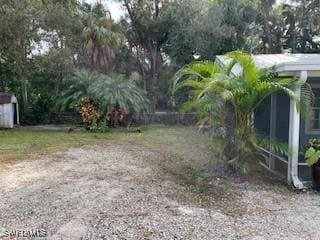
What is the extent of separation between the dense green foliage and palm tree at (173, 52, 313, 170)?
6874 millimetres

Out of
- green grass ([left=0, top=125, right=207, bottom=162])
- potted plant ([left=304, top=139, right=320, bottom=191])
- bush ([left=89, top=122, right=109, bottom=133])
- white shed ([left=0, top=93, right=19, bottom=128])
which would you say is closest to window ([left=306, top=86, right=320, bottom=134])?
potted plant ([left=304, top=139, right=320, bottom=191])

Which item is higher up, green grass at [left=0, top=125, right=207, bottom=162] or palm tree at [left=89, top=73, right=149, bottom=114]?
palm tree at [left=89, top=73, right=149, bottom=114]

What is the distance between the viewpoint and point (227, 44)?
1427 cm

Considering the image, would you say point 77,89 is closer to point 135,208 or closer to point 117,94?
point 117,94

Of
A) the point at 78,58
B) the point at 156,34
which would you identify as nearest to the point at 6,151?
the point at 78,58

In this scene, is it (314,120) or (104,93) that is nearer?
(314,120)

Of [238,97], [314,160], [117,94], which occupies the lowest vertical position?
[314,160]

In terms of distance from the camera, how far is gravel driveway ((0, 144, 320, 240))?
385 cm

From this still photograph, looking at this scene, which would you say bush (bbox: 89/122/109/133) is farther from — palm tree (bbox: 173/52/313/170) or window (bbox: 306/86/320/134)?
window (bbox: 306/86/320/134)

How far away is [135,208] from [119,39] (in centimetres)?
1019

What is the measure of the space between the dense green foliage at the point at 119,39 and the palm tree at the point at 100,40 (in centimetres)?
4

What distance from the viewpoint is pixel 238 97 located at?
574 centimetres

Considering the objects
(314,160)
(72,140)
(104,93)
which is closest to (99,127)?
(104,93)

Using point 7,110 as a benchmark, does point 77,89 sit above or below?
above
